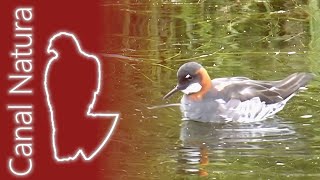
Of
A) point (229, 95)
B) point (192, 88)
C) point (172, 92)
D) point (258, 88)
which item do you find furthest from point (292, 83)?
point (172, 92)

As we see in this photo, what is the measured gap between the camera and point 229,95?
844cm

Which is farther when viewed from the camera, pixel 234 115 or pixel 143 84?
pixel 143 84

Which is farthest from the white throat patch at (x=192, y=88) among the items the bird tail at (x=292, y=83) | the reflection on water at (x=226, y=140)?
the bird tail at (x=292, y=83)

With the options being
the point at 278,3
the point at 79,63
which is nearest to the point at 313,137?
the point at 79,63

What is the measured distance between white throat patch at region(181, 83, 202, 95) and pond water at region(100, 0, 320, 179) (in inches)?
7.4

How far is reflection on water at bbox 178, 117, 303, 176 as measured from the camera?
7.03 meters

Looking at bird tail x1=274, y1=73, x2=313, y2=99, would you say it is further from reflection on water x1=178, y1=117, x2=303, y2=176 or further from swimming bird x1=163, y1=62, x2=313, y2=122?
reflection on water x1=178, y1=117, x2=303, y2=176

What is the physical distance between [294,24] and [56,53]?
6239mm

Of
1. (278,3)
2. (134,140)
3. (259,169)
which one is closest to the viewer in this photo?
(259,169)

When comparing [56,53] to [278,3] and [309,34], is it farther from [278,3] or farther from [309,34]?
[278,3]

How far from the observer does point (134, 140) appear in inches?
292

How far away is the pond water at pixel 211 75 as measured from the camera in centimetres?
692

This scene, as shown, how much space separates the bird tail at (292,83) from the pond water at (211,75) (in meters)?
0.12

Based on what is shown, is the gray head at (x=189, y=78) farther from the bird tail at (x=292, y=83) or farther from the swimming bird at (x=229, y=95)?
the bird tail at (x=292, y=83)
